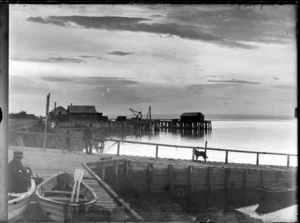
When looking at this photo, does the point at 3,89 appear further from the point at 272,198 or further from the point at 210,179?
the point at 210,179

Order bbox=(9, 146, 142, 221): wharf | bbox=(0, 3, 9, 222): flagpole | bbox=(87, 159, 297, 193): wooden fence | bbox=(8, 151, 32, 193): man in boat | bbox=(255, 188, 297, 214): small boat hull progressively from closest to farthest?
bbox=(0, 3, 9, 222): flagpole < bbox=(9, 146, 142, 221): wharf < bbox=(8, 151, 32, 193): man in boat < bbox=(255, 188, 297, 214): small boat hull < bbox=(87, 159, 297, 193): wooden fence

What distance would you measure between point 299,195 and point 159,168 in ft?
39.4

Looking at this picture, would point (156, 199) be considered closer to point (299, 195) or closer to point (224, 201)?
point (224, 201)

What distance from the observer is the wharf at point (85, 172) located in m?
5.66

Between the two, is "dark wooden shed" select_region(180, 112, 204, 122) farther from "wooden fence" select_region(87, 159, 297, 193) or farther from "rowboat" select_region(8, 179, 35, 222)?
"rowboat" select_region(8, 179, 35, 222)

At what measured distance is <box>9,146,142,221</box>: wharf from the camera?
5662 millimetres

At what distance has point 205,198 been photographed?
47.8 feet

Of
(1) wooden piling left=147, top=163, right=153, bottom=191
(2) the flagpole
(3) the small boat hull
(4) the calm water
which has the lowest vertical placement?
(4) the calm water

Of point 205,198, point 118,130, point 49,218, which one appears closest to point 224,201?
point 205,198

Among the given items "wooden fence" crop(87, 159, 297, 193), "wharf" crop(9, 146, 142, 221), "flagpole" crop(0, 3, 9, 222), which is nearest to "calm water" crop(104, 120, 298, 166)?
"wooden fence" crop(87, 159, 297, 193)

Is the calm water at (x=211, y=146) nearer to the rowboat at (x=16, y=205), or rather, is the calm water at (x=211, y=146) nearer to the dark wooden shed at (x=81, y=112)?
the dark wooden shed at (x=81, y=112)

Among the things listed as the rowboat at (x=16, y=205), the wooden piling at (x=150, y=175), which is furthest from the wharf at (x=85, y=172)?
the wooden piling at (x=150, y=175)

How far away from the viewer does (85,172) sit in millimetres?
10328

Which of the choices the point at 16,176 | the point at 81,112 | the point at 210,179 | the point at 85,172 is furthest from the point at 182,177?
the point at 81,112
